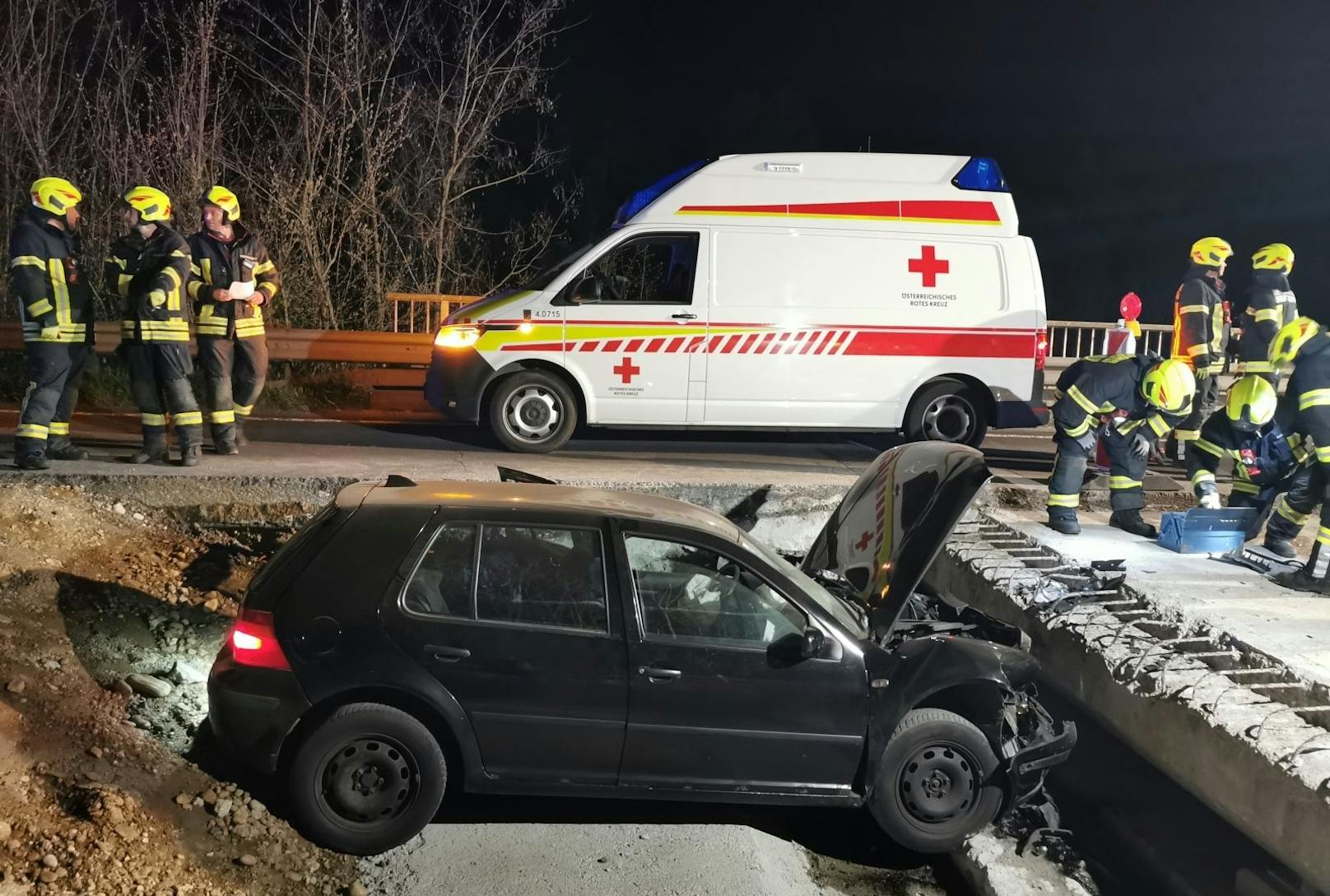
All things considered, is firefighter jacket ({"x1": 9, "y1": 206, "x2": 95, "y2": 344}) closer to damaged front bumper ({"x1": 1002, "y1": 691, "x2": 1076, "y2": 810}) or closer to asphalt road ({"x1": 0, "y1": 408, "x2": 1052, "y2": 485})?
asphalt road ({"x1": 0, "y1": 408, "x2": 1052, "y2": 485})

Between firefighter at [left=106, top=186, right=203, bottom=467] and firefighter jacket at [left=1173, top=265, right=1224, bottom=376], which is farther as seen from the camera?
firefighter jacket at [left=1173, top=265, right=1224, bottom=376]

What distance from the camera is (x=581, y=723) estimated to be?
3779 millimetres

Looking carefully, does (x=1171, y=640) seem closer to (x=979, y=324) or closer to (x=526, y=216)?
(x=979, y=324)

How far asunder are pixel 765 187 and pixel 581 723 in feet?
20.6

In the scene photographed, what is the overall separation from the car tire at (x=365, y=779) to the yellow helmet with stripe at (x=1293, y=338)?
18.9ft

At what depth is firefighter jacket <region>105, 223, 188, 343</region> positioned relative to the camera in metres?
7.32

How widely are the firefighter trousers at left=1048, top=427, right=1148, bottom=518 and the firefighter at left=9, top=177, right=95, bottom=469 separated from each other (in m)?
6.73

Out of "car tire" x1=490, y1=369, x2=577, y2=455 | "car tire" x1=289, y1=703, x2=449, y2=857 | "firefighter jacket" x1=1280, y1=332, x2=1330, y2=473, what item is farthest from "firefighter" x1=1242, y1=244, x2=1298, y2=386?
"car tire" x1=289, y1=703, x2=449, y2=857

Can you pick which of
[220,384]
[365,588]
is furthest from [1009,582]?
[220,384]

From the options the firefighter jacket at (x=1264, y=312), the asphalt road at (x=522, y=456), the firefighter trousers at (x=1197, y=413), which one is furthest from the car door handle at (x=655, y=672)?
the firefighter trousers at (x=1197, y=413)

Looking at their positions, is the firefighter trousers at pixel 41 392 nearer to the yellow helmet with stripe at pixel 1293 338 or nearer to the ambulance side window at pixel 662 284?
the ambulance side window at pixel 662 284

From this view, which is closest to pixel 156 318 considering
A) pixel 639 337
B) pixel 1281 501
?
pixel 639 337

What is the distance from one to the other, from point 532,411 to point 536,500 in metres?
5.31

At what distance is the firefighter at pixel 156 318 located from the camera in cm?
734
